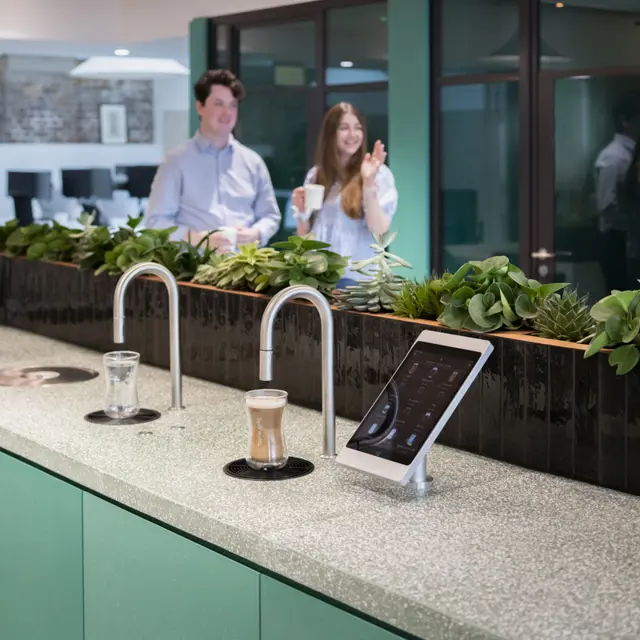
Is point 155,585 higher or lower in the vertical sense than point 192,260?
lower

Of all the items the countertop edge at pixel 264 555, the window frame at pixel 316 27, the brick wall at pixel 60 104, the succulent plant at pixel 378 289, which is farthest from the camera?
the brick wall at pixel 60 104

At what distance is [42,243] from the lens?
3609 mm

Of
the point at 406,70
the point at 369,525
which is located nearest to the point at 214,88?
the point at 406,70

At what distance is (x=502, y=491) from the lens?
1.78 meters

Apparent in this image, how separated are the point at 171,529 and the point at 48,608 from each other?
539 mm

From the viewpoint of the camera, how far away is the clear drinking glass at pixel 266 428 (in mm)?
1846

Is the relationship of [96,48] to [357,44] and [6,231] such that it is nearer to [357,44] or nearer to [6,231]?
[357,44]

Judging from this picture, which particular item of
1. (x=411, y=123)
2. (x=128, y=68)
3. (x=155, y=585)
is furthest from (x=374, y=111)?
(x=155, y=585)

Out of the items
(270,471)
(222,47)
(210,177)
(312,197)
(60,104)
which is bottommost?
(270,471)

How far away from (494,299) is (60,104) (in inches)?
372

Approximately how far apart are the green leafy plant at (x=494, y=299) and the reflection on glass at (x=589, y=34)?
4042 mm

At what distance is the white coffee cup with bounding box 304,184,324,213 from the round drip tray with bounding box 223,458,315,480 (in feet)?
8.68

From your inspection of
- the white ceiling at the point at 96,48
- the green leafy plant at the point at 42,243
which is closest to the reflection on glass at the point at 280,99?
the white ceiling at the point at 96,48

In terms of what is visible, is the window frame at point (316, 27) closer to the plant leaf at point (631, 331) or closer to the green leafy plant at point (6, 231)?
the green leafy plant at point (6, 231)
